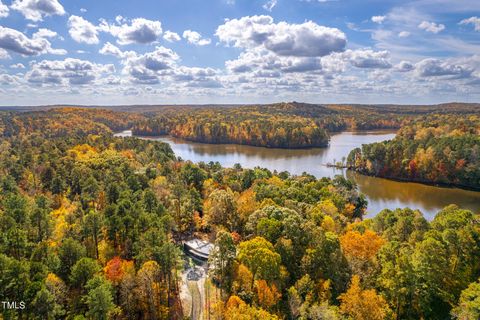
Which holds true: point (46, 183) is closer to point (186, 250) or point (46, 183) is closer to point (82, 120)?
point (186, 250)

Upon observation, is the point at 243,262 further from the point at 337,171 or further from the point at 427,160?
the point at 337,171

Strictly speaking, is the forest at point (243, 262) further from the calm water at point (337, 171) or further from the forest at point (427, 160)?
the forest at point (427, 160)

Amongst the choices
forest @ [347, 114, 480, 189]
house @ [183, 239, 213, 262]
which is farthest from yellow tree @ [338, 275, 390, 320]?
forest @ [347, 114, 480, 189]

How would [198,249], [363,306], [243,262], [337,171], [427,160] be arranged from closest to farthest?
[363,306], [243,262], [198,249], [427,160], [337,171]

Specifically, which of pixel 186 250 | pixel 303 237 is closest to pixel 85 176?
pixel 186 250

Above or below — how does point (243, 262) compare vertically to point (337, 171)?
above

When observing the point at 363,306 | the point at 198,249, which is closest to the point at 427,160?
the point at 198,249
